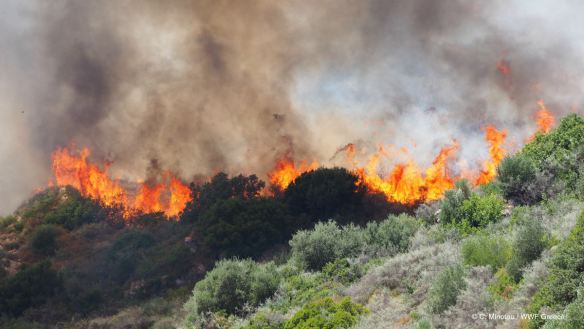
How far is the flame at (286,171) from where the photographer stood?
54.7 metres

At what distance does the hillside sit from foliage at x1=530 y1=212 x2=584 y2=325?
28mm

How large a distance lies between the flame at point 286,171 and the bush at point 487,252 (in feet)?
122

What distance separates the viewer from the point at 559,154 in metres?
24.2

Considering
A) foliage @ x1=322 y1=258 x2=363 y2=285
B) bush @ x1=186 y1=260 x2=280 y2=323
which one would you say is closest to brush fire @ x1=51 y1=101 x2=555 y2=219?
foliage @ x1=322 y1=258 x2=363 y2=285

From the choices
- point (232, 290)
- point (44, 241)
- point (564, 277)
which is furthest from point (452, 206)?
point (44, 241)

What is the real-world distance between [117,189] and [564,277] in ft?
168

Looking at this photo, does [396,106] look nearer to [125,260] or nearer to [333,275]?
[125,260]

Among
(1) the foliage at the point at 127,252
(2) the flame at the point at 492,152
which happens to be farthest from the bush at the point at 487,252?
(1) the foliage at the point at 127,252

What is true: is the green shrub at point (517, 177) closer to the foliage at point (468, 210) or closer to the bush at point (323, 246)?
the foliage at point (468, 210)

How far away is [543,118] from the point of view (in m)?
46.0

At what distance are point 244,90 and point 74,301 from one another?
3289 cm

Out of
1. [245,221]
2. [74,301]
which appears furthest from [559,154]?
[74,301]

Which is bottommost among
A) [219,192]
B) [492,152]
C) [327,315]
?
[327,315]

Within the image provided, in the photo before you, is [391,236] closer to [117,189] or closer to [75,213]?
[75,213]
